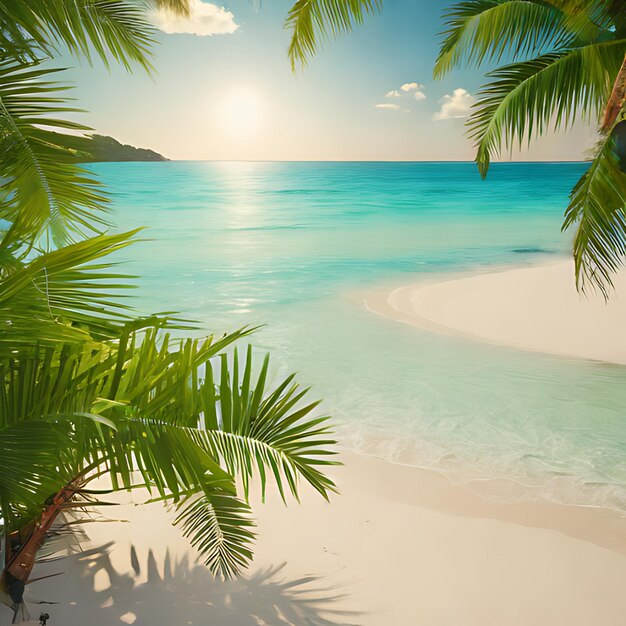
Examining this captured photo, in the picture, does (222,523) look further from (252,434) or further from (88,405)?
(88,405)

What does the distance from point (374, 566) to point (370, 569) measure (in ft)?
0.06

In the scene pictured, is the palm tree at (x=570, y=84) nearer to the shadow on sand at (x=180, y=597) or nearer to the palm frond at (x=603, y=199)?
the palm frond at (x=603, y=199)

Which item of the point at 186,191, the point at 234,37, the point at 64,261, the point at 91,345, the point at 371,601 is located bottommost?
the point at 186,191

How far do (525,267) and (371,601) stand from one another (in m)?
7.19

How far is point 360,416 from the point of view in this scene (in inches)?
127

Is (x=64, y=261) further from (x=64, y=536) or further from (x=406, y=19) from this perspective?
(x=406, y=19)

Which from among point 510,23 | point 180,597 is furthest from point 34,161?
point 510,23

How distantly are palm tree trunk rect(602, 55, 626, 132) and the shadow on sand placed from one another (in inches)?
84.7

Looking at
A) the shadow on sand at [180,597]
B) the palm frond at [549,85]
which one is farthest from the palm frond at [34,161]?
the palm frond at [549,85]

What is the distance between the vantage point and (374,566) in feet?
6.06

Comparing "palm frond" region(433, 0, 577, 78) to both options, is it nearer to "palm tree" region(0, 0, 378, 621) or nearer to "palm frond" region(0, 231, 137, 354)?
"palm tree" region(0, 0, 378, 621)

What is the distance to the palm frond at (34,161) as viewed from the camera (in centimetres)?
169

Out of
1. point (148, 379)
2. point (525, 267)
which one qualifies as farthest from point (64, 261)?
point (525, 267)

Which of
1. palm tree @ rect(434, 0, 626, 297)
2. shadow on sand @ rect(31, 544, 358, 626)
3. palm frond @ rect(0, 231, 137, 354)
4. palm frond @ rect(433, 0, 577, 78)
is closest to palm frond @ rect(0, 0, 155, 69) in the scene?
palm frond @ rect(0, 231, 137, 354)
